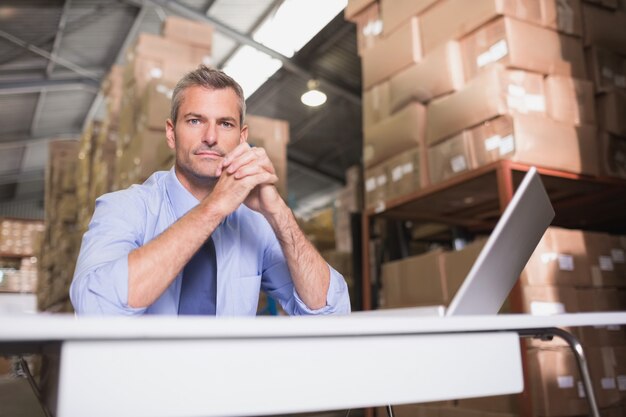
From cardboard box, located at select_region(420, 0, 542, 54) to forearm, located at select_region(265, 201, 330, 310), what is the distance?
5.13 feet

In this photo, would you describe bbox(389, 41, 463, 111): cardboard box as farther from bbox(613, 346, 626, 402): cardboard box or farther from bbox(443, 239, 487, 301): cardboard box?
bbox(613, 346, 626, 402): cardboard box

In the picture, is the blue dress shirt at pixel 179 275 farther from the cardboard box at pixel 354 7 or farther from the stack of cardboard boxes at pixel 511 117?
the cardboard box at pixel 354 7

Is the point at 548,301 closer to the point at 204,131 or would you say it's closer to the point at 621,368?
the point at 621,368

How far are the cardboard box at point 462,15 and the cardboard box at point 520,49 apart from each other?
0.03m

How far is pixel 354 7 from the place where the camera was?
10.4 ft

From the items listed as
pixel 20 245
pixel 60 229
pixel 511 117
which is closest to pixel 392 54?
pixel 511 117

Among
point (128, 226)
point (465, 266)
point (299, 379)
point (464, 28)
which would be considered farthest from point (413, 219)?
point (299, 379)

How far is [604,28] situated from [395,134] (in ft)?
3.65

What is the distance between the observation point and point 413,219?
10.0 ft

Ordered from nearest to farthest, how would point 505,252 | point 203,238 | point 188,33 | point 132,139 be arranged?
point 505,252, point 203,238, point 132,139, point 188,33

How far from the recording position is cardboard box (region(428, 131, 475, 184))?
2402 mm

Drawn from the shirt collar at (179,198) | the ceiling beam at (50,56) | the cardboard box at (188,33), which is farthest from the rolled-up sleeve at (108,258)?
the ceiling beam at (50,56)

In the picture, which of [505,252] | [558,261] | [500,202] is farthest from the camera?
[500,202]

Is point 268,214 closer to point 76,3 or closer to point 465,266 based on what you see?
point 465,266
